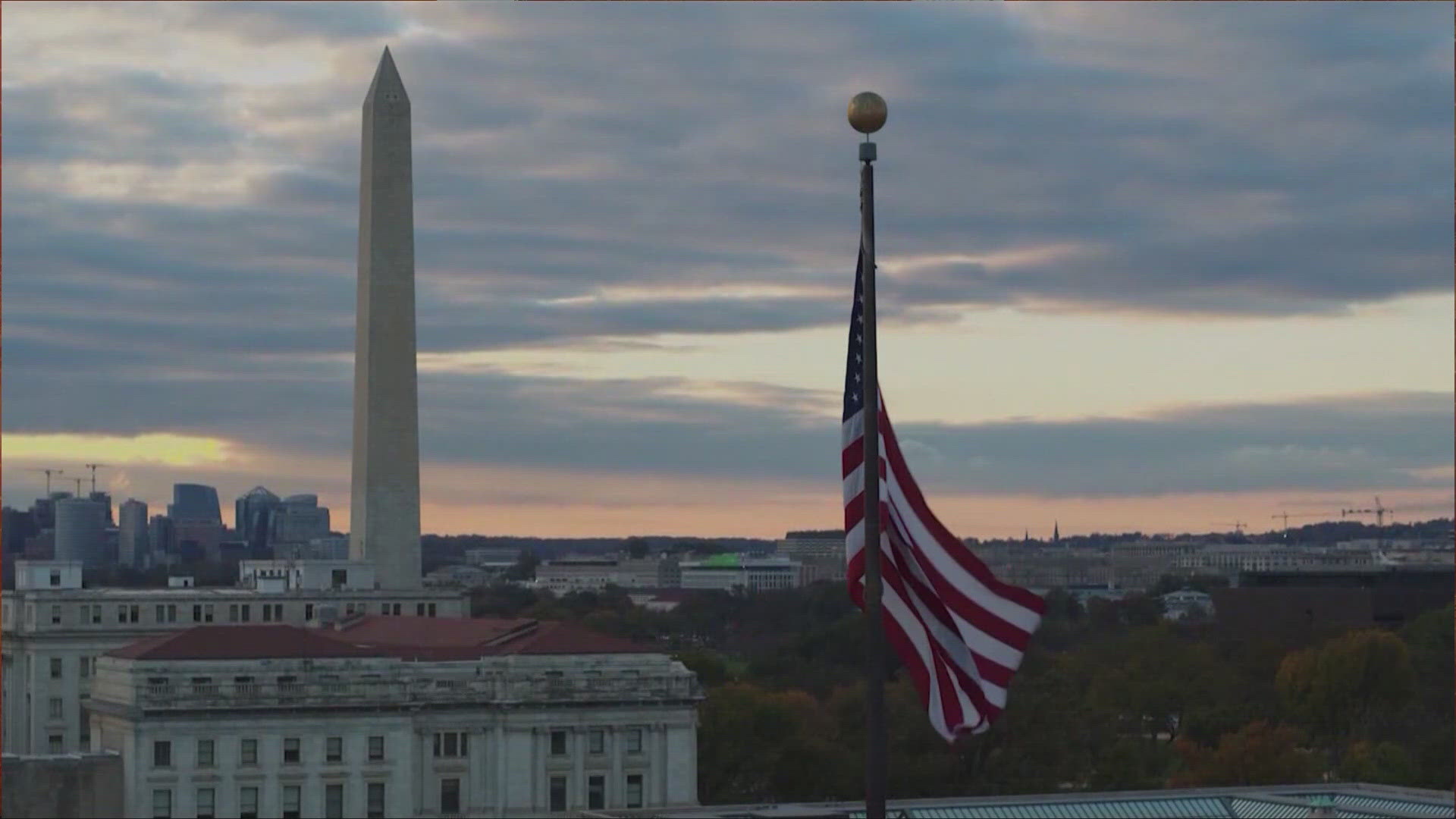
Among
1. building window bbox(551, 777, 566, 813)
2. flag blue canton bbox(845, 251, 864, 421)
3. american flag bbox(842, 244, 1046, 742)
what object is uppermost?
flag blue canton bbox(845, 251, 864, 421)

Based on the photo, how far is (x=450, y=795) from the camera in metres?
127

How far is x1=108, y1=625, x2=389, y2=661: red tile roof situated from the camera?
123375mm

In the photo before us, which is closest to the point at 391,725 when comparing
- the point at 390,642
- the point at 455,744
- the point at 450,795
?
the point at 455,744

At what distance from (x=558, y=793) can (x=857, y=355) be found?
10196 cm

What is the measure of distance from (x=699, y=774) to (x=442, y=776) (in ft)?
48.9

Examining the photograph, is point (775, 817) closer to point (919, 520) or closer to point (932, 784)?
point (919, 520)

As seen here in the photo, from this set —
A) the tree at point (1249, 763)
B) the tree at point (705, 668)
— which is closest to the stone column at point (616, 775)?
the tree at point (705, 668)

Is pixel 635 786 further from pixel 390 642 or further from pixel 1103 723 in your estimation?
pixel 1103 723

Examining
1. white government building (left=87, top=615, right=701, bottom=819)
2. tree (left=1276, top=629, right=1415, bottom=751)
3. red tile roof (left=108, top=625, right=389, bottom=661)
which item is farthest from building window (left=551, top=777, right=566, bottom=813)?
tree (left=1276, top=629, right=1415, bottom=751)

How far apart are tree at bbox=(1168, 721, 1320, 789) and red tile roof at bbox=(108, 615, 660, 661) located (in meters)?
27.3

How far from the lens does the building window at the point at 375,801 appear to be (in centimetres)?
12362

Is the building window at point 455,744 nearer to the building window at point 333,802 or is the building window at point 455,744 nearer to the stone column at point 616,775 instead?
the building window at point 333,802

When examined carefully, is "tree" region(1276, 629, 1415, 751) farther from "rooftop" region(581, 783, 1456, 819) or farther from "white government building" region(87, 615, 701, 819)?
"rooftop" region(581, 783, 1456, 819)

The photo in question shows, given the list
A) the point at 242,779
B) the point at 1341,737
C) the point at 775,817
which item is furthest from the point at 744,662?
the point at 775,817
